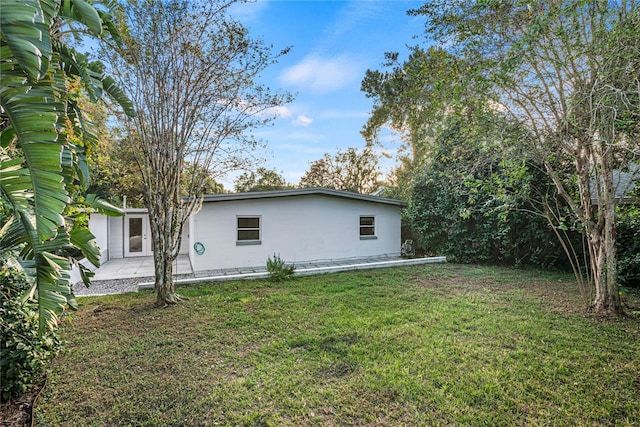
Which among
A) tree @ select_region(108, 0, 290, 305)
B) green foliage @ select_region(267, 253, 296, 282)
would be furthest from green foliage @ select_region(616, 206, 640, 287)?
tree @ select_region(108, 0, 290, 305)

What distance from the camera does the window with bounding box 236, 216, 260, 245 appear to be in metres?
10.0

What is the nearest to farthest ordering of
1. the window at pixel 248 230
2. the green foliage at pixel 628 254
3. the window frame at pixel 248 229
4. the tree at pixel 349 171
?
1. the green foliage at pixel 628 254
2. the window frame at pixel 248 229
3. the window at pixel 248 230
4. the tree at pixel 349 171

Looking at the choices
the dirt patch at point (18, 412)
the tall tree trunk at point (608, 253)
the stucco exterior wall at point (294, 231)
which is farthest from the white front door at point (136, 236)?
the tall tree trunk at point (608, 253)

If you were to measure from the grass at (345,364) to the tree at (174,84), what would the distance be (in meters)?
1.89

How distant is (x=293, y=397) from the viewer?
9.09ft

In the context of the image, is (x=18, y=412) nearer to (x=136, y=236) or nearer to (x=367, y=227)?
(x=367, y=227)

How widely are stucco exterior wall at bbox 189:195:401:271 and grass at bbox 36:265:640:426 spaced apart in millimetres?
3856

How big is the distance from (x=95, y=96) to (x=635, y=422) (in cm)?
597

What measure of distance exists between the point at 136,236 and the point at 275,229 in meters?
7.05

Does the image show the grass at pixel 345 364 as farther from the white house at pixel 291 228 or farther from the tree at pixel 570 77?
the white house at pixel 291 228

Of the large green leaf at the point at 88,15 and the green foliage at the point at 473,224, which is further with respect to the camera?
the green foliage at the point at 473,224

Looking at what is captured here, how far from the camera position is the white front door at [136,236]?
1252cm

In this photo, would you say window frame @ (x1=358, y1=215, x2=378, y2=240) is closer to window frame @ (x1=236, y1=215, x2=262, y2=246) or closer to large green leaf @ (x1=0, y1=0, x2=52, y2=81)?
window frame @ (x1=236, y1=215, x2=262, y2=246)

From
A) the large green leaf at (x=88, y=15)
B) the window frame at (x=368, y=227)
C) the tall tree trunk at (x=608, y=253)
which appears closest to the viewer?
the large green leaf at (x=88, y=15)
